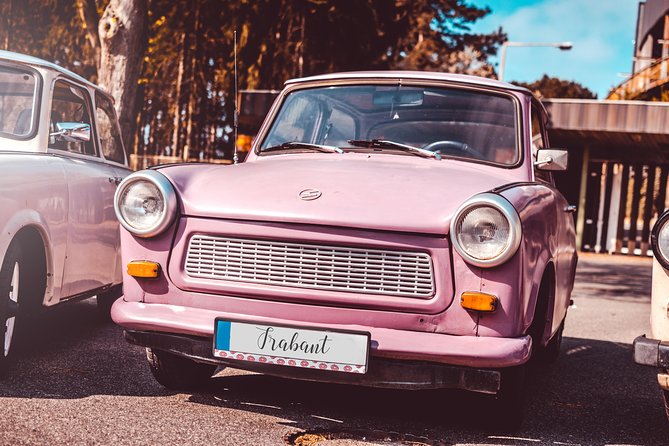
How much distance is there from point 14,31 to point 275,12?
777 cm

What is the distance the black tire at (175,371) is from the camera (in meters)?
4.58

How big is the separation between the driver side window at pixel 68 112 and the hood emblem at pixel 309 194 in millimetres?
2152

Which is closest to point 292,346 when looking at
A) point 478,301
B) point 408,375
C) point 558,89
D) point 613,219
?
point 408,375

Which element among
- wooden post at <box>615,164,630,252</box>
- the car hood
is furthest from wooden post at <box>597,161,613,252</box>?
the car hood

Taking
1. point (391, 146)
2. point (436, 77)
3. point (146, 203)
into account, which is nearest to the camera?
point (146, 203)

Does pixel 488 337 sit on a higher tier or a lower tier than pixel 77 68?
lower

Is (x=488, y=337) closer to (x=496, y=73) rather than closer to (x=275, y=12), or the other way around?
(x=275, y=12)

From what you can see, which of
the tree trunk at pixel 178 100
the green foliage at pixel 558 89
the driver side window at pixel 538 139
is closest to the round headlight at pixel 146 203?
the driver side window at pixel 538 139

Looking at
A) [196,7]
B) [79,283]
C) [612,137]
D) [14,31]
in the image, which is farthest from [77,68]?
[79,283]

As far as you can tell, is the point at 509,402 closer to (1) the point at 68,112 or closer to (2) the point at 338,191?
(2) the point at 338,191

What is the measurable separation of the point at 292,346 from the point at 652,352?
1548mm

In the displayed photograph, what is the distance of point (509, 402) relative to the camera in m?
4.13

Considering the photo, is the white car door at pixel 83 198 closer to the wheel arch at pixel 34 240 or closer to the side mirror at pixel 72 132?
the side mirror at pixel 72 132

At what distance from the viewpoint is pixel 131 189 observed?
4.23 meters
